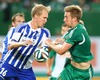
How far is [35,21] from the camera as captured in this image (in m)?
9.27

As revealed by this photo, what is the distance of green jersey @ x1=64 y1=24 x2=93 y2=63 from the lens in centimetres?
870

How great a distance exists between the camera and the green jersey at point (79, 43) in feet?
28.5

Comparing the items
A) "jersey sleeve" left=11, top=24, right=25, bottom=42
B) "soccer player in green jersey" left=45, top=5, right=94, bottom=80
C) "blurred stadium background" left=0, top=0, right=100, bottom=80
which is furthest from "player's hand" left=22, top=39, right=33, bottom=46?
"blurred stadium background" left=0, top=0, right=100, bottom=80

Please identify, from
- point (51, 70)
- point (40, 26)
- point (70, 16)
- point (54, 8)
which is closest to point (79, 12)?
point (70, 16)

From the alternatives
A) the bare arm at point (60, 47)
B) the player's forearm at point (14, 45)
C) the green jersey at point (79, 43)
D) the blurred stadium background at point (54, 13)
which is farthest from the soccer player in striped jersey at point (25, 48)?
the blurred stadium background at point (54, 13)

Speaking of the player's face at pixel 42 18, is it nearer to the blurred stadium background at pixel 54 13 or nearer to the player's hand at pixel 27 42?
the player's hand at pixel 27 42

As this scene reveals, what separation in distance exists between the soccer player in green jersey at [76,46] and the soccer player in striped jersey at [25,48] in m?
0.57

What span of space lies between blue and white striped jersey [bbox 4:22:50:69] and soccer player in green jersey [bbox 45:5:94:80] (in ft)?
2.00

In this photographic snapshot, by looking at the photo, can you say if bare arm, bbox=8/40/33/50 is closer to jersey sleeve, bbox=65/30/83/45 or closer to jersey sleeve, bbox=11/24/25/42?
jersey sleeve, bbox=11/24/25/42

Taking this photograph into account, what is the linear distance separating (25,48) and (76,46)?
1.03 metres

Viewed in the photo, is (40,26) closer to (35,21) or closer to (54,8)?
(35,21)

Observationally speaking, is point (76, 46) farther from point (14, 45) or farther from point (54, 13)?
point (54, 13)

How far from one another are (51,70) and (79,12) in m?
3.14

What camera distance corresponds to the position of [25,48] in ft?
30.5
